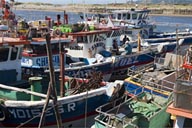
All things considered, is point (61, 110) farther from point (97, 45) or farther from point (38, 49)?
point (97, 45)

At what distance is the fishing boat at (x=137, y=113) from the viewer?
10789 millimetres

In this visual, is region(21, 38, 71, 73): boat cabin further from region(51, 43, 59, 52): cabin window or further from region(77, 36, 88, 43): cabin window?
region(77, 36, 88, 43): cabin window

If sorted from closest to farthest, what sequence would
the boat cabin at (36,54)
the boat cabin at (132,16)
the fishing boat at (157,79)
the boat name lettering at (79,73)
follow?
1. the fishing boat at (157,79)
2. the boat cabin at (36,54)
3. the boat name lettering at (79,73)
4. the boat cabin at (132,16)

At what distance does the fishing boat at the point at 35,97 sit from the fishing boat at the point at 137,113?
788mm

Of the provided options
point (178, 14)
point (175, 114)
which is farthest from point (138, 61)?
point (178, 14)

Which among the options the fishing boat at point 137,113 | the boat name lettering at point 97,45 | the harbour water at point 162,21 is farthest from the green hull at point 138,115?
the harbour water at point 162,21

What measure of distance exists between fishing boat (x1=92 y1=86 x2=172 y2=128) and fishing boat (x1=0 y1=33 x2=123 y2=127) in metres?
0.79

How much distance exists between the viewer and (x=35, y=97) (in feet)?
40.3

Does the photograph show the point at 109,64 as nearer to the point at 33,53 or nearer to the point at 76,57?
the point at 76,57

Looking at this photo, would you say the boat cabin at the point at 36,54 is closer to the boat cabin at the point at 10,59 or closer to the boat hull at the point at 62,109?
the boat cabin at the point at 10,59

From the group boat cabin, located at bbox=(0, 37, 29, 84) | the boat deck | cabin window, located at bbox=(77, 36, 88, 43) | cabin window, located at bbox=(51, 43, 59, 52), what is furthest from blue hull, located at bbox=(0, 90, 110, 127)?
cabin window, located at bbox=(77, 36, 88, 43)

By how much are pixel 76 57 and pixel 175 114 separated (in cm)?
1171

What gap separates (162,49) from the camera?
2356cm

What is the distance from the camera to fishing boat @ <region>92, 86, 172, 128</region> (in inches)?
425
